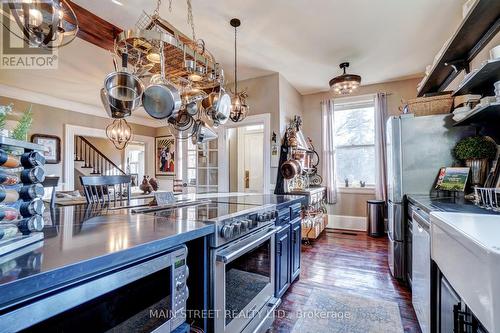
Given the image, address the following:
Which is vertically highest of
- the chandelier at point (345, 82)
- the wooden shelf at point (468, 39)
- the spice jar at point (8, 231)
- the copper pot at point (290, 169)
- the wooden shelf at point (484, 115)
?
the chandelier at point (345, 82)

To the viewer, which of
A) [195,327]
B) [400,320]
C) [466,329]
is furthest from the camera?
[400,320]

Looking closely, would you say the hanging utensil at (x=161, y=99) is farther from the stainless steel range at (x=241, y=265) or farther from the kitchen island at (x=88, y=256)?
the kitchen island at (x=88, y=256)

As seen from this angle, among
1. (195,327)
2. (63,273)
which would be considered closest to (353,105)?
(195,327)

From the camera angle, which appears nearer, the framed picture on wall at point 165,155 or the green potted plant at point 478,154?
the green potted plant at point 478,154

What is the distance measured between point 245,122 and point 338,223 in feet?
9.25

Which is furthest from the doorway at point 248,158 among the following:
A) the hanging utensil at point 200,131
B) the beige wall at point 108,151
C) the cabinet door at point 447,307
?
the beige wall at point 108,151

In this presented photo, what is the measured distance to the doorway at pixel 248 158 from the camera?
5586mm

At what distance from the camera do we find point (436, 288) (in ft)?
4.51

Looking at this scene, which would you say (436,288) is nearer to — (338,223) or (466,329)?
(466,329)

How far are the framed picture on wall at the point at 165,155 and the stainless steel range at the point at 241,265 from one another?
19.4 ft

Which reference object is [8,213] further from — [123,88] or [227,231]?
[123,88]

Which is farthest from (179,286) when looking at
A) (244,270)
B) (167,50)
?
(167,50)

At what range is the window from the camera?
485 cm

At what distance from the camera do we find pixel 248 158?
5723mm
